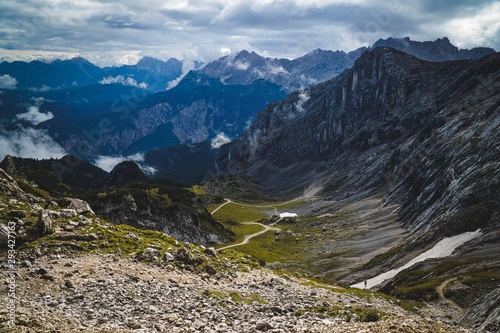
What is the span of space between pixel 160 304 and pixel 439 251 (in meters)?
106

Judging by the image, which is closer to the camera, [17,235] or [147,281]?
[147,281]

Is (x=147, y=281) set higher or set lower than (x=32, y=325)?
lower

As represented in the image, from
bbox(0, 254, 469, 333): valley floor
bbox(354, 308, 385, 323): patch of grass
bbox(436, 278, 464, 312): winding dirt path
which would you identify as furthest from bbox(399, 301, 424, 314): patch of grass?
bbox(354, 308, 385, 323): patch of grass

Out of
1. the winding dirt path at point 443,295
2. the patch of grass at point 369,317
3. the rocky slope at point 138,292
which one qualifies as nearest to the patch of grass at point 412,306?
the winding dirt path at point 443,295

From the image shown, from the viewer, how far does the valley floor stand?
27406mm

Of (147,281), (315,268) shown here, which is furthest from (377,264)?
(147,281)

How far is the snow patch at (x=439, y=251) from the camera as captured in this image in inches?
4441

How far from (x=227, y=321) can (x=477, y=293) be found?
49.4 m

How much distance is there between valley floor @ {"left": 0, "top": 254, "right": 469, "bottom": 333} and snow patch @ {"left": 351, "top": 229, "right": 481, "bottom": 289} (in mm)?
74594

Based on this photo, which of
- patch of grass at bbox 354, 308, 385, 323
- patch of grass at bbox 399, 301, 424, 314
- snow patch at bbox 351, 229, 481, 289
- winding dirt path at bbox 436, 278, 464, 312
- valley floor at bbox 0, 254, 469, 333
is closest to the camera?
valley floor at bbox 0, 254, 469, 333

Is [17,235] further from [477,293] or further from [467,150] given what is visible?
[467,150]

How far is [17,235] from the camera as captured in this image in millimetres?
41312

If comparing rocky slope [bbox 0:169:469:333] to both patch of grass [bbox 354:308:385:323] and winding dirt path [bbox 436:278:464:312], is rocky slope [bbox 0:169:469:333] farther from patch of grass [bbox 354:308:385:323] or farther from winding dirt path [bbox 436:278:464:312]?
winding dirt path [bbox 436:278:464:312]

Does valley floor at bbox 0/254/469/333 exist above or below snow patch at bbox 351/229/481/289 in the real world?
above
